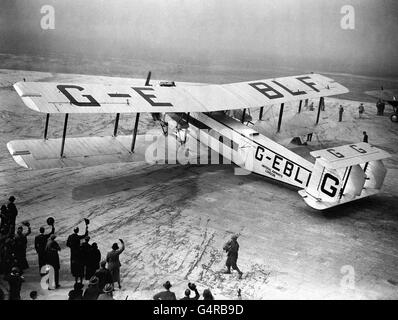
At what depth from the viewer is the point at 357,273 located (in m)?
6.37

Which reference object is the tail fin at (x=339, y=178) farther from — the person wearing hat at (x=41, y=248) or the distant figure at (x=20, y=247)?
the distant figure at (x=20, y=247)

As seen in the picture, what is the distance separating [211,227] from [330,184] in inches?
106

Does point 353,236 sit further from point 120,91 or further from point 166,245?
point 120,91

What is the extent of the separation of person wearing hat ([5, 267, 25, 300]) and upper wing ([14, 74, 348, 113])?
150 inches

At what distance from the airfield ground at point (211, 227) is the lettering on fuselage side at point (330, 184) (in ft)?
2.17

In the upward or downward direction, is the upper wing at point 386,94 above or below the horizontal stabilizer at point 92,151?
above

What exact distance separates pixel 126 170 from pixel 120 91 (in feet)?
8.11

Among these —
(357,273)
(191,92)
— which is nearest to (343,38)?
(191,92)

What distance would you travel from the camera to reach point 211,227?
7.85 meters

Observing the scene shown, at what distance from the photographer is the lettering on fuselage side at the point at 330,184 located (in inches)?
313

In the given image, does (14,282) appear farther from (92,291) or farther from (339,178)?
(339,178)

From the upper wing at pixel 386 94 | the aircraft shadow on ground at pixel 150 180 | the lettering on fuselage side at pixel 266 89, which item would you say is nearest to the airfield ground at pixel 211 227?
the aircraft shadow on ground at pixel 150 180

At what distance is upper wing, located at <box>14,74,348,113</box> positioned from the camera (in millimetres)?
8305

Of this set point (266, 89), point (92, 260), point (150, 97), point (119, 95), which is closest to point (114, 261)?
point (92, 260)
